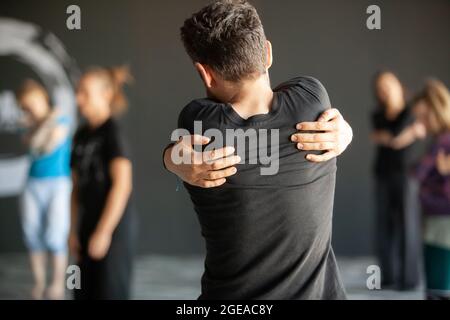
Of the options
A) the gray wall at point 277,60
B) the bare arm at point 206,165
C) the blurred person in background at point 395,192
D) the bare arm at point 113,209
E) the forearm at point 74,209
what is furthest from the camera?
the gray wall at point 277,60


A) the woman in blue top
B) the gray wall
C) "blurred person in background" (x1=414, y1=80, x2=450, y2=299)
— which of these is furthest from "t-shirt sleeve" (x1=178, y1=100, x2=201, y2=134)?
the gray wall

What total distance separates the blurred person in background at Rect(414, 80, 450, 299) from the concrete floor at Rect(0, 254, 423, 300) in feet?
2.11

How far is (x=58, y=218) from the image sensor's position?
441cm

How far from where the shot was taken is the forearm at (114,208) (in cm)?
292

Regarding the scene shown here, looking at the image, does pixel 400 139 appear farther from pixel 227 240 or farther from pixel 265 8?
pixel 227 240

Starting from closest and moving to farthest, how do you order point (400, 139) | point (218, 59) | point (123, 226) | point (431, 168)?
1. point (218, 59)
2. point (123, 226)
3. point (431, 168)
4. point (400, 139)

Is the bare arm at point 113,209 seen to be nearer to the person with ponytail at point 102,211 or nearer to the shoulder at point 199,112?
the person with ponytail at point 102,211

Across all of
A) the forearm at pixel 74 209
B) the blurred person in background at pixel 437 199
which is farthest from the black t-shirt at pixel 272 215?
the blurred person in background at pixel 437 199

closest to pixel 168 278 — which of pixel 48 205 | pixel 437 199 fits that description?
pixel 48 205

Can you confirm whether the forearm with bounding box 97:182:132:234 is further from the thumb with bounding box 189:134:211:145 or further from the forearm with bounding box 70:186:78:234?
the thumb with bounding box 189:134:211:145

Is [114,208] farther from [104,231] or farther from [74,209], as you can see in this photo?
[74,209]

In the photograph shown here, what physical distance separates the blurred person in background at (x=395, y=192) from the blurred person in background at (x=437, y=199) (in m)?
0.60
